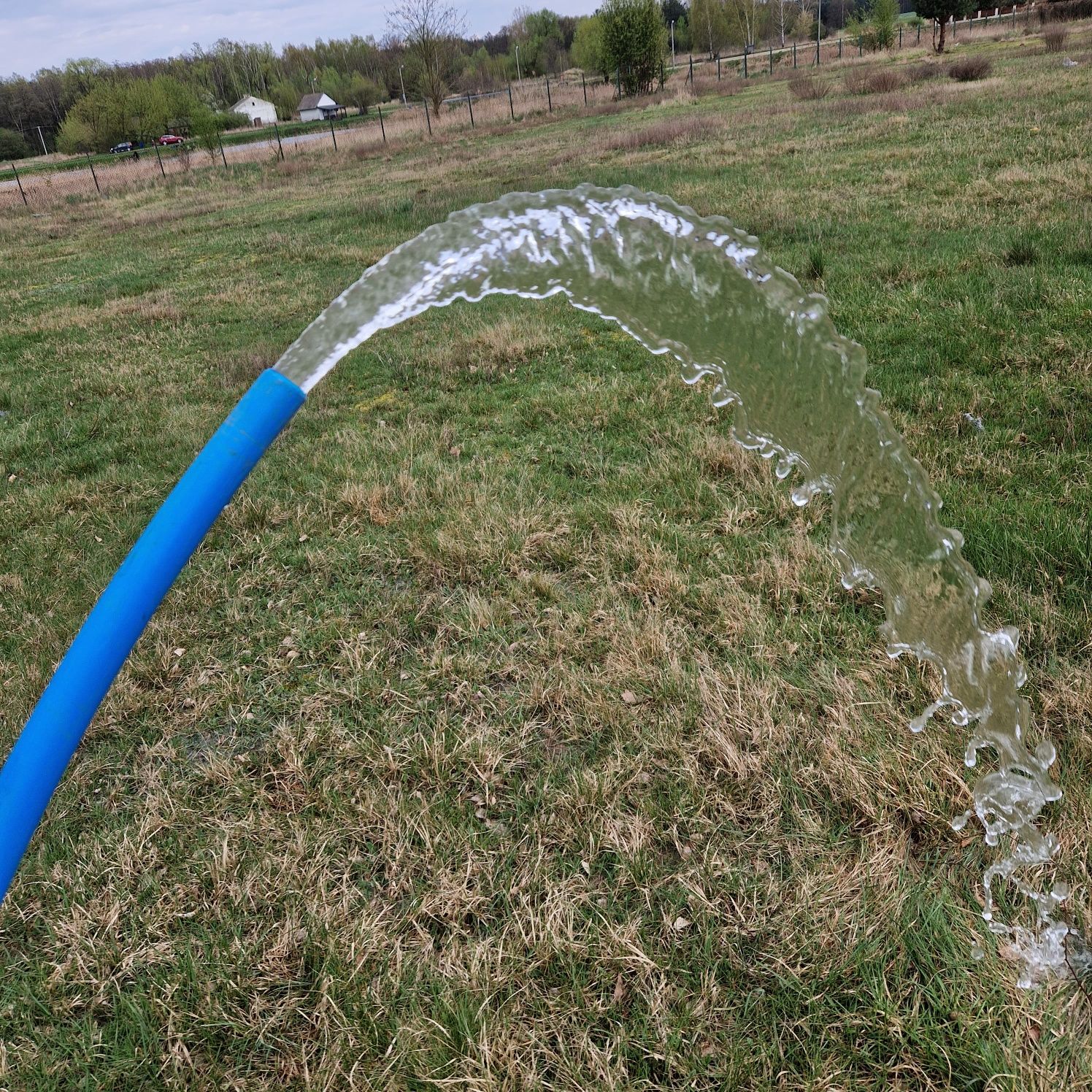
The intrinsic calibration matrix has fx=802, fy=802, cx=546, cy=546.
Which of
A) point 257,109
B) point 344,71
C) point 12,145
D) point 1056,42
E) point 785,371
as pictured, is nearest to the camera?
point 785,371

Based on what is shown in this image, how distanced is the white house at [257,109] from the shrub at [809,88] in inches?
3197

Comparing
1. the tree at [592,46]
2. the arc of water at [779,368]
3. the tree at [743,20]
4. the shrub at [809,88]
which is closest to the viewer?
the arc of water at [779,368]

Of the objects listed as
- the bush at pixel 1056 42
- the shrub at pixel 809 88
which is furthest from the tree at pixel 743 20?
the shrub at pixel 809 88

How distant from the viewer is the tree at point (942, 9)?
31.1m

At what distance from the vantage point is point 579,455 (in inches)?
194

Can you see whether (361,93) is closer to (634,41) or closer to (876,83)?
(634,41)

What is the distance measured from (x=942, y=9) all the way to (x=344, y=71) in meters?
99.7

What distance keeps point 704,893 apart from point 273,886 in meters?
1.28

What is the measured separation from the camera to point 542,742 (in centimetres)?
290

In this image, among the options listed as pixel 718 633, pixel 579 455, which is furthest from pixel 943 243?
pixel 718 633

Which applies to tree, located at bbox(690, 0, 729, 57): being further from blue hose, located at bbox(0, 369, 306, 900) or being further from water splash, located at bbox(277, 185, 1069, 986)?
blue hose, located at bbox(0, 369, 306, 900)

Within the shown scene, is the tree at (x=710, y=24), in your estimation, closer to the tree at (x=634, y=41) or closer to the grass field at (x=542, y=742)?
the tree at (x=634, y=41)

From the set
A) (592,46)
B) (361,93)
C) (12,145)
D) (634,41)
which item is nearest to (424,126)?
(634,41)

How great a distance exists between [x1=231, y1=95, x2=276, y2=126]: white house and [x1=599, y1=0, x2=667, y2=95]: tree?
2571 inches
